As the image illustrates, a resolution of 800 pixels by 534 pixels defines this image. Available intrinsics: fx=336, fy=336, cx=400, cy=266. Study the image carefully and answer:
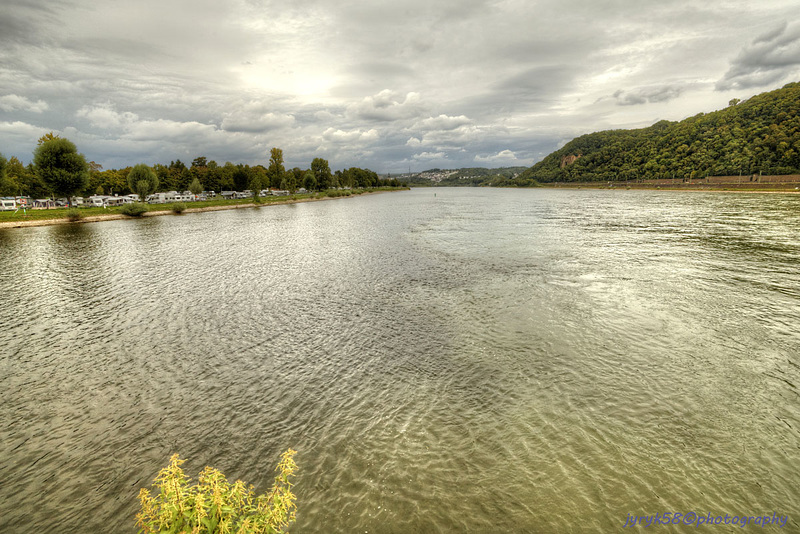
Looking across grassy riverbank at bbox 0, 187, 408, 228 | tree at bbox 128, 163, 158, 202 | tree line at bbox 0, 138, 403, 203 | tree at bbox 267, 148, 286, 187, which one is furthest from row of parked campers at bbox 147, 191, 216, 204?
tree at bbox 267, 148, 286, 187

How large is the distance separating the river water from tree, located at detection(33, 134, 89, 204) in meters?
73.7

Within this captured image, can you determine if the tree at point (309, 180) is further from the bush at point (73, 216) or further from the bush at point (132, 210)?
the bush at point (73, 216)

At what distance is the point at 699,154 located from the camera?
7756 inches

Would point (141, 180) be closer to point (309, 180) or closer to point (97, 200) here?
point (97, 200)

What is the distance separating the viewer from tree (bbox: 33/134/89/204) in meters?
77.4

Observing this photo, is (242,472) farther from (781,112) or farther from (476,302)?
(781,112)

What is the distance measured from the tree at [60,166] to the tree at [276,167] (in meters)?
103

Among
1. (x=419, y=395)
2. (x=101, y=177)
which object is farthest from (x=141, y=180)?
(x=419, y=395)

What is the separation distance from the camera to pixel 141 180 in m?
104

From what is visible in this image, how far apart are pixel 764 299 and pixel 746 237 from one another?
104ft

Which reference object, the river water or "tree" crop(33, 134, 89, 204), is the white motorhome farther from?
the river water

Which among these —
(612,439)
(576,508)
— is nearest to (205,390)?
(576,508)

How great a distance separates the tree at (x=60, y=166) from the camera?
7738 cm

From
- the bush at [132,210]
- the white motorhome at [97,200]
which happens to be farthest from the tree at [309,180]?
the bush at [132,210]
